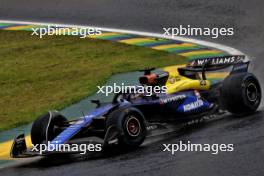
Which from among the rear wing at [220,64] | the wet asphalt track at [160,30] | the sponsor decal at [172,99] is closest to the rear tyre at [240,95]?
the wet asphalt track at [160,30]

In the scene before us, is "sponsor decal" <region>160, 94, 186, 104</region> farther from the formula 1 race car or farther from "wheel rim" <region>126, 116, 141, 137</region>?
"wheel rim" <region>126, 116, 141, 137</region>

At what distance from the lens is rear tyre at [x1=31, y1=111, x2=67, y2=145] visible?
9.59 m

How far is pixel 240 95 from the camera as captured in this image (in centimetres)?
1035

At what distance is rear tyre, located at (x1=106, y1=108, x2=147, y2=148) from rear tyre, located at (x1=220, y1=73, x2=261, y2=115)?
63.6 inches

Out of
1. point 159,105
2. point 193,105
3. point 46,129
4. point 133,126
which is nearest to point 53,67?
point 193,105

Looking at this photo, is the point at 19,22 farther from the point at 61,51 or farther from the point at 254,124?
the point at 254,124

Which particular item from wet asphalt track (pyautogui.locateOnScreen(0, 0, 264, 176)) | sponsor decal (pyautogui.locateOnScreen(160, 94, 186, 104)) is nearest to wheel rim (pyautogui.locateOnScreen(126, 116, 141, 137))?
wet asphalt track (pyautogui.locateOnScreen(0, 0, 264, 176))

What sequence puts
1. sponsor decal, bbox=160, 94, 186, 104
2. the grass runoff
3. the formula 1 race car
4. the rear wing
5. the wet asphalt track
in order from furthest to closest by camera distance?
the grass runoff, the rear wing, sponsor decal, bbox=160, 94, 186, 104, the formula 1 race car, the wet asphalt track

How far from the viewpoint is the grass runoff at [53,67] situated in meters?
12.7

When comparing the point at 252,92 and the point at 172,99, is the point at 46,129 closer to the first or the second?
the point at 172,99

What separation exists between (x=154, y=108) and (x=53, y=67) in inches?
240

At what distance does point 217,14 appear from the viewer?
58.5ft

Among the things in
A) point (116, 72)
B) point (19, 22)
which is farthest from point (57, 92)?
point (19, 22)

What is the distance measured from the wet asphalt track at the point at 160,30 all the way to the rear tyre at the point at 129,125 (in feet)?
0.56
